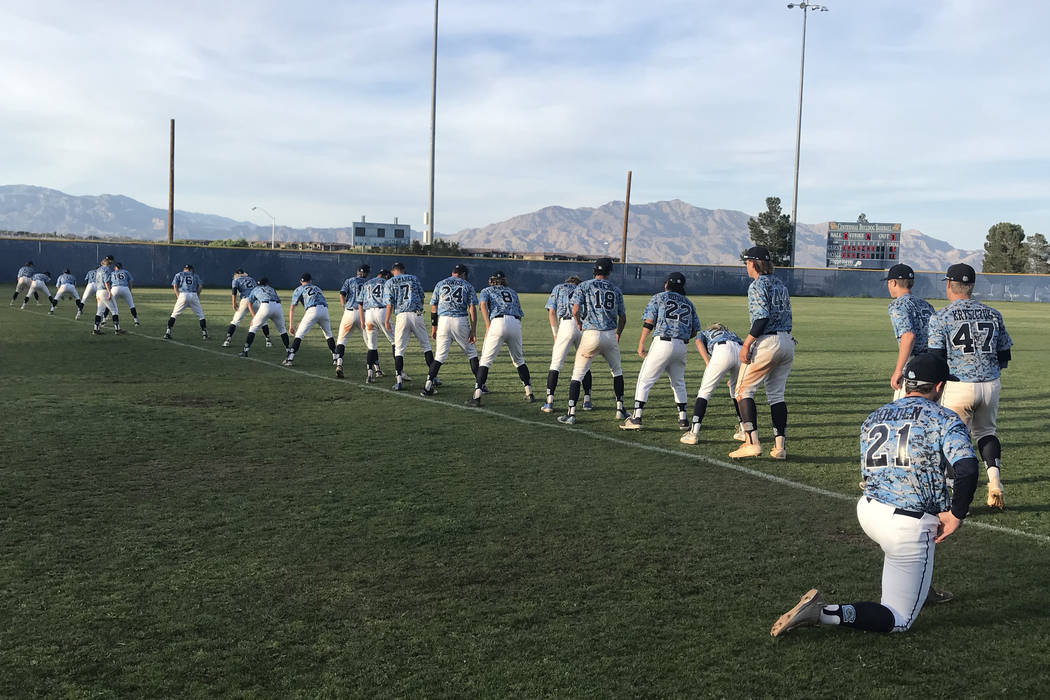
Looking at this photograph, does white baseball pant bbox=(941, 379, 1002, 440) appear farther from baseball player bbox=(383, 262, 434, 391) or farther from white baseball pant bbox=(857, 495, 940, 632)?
baseball player bbox=(383, 262, 434, 391)

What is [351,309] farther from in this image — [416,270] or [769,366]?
[416,270]

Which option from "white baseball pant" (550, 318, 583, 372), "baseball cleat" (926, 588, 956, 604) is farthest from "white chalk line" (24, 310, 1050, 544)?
"baseball cleat" (926, 588, 956, 604)

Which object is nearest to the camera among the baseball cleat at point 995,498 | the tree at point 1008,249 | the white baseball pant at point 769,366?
the baseball cleat at point 995,498

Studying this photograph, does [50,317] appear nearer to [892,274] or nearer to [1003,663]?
[892,274]

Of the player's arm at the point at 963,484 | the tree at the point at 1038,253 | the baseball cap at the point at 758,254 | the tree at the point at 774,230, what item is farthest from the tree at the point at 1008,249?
the player's arm at the point at 963,484

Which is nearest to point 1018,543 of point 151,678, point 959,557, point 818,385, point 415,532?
point 959,557

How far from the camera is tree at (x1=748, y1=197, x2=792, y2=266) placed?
3103 inches

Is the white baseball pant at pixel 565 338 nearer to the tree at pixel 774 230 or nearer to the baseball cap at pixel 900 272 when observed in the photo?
the baseball cap at pixel 900 272

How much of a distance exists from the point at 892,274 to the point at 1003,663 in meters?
5.09

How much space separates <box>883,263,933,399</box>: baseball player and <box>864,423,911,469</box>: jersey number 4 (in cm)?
421

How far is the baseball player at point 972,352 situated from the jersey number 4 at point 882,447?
11.0 ft

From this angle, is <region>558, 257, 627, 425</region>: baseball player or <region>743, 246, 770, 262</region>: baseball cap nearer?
<region>743, 246, 770, 262</region>: baseball cap

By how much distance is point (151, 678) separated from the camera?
4.12 metres

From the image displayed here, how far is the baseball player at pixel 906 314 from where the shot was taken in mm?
8648
